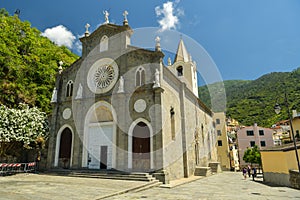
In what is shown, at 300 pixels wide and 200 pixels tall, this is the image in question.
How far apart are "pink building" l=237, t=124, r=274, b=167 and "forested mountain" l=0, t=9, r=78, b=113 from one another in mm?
39072

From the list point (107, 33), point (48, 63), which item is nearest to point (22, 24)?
point (48, 63)

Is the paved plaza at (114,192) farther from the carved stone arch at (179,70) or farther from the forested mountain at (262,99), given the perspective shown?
the forested mountain at (262,99)

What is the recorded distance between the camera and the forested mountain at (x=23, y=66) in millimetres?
23312

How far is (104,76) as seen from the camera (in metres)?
19.8

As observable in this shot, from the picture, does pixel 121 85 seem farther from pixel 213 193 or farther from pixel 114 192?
pixel 213 193

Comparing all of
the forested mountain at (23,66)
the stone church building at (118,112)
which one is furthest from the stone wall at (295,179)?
the forested mountain at (23,66)

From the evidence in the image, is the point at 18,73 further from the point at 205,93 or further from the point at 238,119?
the point at 238,119

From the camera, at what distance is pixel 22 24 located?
90.6 ft

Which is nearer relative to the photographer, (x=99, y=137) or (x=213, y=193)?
(x=213, y=193)

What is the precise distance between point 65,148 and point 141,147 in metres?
8.06

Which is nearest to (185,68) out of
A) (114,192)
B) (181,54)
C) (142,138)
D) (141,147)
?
(181,54)

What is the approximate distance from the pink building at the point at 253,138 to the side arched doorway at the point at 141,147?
1400 inches

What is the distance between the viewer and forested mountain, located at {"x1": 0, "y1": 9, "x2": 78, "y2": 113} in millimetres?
23312

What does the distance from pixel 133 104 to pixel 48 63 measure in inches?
710
